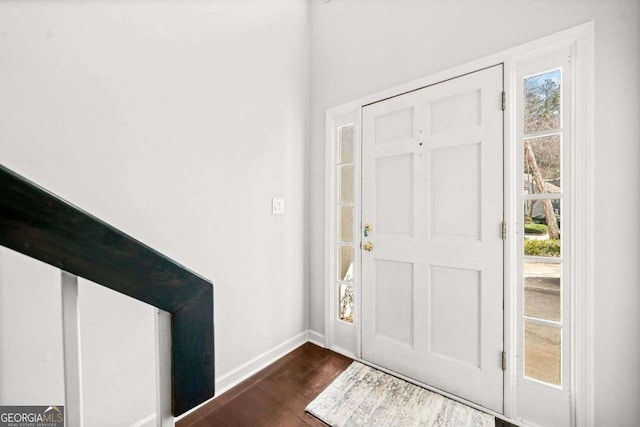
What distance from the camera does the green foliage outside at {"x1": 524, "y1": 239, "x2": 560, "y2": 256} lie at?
144 centimetres

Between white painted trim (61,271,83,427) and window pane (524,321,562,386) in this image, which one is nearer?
white painted trim (61,271,83,427)

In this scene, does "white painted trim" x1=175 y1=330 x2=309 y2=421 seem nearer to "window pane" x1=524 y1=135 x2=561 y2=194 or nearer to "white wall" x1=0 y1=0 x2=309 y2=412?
"white wall" x1=0 y1=0 x2=309 y2=412

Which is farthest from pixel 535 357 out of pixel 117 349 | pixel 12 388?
pixel 12 388

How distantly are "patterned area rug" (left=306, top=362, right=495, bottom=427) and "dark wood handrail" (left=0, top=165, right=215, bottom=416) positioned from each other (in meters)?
1.36

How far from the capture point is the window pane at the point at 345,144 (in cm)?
229

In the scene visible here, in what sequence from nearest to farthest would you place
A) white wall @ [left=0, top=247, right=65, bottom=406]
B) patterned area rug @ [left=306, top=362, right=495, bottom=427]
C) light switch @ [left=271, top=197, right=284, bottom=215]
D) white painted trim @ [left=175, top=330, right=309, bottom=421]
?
white wall @ [left=0, top=247, right=65, bottom=406] < patterned area rug @ [left=306, top=362, right=495, bottom=427] < white painted trim @ [left=175, top=330, right=309, bottom=421] < light switch @ [left=271, top=197, right=284, bottom=215]

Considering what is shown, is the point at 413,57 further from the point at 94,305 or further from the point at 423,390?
the point at 94,305

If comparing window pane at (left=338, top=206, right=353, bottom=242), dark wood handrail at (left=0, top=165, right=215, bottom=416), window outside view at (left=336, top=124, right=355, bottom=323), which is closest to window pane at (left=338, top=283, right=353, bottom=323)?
window outside view at (left=336, top=124, right=355, bottom=323)

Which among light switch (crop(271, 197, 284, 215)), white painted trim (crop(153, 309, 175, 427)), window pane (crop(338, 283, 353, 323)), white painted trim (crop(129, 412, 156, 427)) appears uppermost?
light switch (crop(271, 197, 284, 215))

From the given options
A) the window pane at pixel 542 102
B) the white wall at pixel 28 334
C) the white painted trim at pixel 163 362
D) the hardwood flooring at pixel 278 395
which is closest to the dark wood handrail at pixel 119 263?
the white painted trim at pixel 163 362

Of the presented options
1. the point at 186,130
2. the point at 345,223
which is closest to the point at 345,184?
the point at 345,223

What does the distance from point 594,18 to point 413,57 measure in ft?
2.95

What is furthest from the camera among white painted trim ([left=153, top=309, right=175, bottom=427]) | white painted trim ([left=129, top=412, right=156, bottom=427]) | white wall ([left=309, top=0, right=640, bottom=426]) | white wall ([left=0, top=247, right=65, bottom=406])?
white painted trim ([left=129, top=412, right=156, bottom=427])

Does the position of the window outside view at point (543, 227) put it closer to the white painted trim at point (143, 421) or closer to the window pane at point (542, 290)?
the window pane at point (542, 290)
